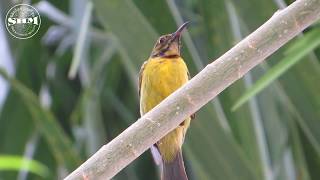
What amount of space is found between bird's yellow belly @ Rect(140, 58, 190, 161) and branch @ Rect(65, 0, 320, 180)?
0.93ft

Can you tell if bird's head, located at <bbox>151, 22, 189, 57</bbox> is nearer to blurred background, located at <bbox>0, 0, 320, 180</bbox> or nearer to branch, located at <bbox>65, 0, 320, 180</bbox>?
blurred background, located at <bbox>0, 0, 320, 180</bbox>

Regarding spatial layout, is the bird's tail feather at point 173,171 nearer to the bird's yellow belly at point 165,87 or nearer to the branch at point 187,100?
the bird's yellow belly at point 165,87

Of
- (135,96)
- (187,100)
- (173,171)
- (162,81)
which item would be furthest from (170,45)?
(135,96)

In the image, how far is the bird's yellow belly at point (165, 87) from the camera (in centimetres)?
92

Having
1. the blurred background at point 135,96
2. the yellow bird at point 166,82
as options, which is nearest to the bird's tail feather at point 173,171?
the yellow bird at point 166,82

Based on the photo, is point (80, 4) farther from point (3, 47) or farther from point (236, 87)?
point (3, 47)

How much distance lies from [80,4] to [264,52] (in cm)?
90

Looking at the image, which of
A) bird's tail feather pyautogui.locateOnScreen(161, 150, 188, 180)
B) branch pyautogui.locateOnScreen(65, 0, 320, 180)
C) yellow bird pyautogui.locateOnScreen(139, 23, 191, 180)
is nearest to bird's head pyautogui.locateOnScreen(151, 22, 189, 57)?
yellow bird pyautogui.locateOnScreen(139, 23, 191, 180)

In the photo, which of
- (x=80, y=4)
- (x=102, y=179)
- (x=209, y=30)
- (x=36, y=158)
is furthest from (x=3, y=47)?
(x=102, y=179)

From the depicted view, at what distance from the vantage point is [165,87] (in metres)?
0.95

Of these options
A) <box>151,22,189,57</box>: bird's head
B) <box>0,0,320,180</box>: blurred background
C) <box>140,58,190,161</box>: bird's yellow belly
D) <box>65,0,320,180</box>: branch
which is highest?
<box>0,0,320,180</box>: blurred background

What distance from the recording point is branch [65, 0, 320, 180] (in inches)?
23.9

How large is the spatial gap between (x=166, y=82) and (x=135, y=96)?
118 cm

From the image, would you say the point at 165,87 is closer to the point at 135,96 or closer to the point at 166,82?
the point at 166,82
